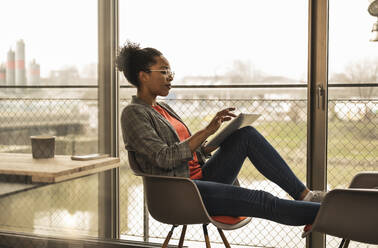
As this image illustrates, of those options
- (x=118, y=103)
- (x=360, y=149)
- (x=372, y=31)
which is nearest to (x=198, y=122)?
(x=118, y=103)

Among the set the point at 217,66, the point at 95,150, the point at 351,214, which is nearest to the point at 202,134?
the point at 351,214

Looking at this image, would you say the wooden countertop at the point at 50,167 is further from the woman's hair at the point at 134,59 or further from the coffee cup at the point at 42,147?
the woman's hair at the point at 134,59

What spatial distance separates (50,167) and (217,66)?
3651 millimetres

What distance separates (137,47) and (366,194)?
123 centimetres

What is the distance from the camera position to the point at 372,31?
8.23ft

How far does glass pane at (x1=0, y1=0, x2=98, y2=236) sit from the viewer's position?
3.00 metres

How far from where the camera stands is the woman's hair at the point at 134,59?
2080mm

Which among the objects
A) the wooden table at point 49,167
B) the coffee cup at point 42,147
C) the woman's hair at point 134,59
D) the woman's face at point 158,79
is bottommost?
the wooden table at point 49,167

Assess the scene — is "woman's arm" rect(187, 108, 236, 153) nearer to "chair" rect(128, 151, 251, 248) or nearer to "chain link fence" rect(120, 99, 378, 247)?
"chair" rect(128, 151, 251, 248)

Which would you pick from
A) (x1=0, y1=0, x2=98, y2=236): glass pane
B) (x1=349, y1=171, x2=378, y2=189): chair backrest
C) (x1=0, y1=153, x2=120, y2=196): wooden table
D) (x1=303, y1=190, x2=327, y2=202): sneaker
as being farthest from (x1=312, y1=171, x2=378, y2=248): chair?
(x1=0, y1=0, x2=98, y2=236): glass pane

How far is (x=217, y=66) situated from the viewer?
5.00m

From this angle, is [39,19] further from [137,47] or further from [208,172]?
[208,172]

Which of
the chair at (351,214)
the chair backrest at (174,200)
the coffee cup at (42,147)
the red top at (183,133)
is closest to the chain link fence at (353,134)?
the red top at (183,133)

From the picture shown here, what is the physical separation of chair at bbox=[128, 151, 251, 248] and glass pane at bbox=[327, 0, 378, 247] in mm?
1027
